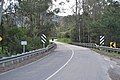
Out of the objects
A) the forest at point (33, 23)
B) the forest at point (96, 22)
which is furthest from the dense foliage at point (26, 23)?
the forest at point (96, 22)

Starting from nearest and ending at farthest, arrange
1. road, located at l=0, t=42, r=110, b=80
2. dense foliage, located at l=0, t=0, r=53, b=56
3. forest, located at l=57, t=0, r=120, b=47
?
road, located at l=0, t=42, r=110, b=80 → dense foliage, located at l=0, t=0, r=53, b=56 → forest, located at l=57, t=0, r=120, b=47

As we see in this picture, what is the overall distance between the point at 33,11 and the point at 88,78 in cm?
3546

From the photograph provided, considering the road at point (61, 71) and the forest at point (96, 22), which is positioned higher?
the forest at point (96, 22)

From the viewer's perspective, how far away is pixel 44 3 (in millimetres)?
51188

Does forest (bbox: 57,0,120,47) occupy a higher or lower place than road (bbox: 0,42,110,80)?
higher

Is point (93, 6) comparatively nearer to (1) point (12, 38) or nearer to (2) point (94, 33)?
(2) point (94, 33)

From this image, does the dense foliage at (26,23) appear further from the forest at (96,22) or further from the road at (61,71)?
the road at (61,71)

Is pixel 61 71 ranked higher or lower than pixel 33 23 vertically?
lower

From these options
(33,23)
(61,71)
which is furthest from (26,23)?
(61,71)

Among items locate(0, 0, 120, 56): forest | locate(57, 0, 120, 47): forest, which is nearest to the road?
locate(0, 0, 120, 56): forest

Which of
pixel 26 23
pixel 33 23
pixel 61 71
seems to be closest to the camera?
pixel 61 71

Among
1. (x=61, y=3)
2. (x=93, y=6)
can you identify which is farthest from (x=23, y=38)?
(x=93, y=6)

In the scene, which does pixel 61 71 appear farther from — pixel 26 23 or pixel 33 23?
pixel 26 23

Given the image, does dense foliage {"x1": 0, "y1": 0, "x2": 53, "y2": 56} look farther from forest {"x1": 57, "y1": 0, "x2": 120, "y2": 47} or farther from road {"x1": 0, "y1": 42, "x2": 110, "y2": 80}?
road {"x1": 0, "y1": 42, "x2": 110, "y2": 80}
